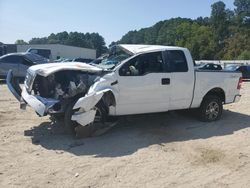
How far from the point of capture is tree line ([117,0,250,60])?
9824 cm

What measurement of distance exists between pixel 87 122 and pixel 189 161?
7.30 feet

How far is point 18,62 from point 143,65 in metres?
12.8

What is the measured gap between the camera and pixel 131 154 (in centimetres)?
709

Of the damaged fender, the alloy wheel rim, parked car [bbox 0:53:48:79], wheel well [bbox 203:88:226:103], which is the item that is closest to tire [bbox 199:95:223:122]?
the alloy wheel rim

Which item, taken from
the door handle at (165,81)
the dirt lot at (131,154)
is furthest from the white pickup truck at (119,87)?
the dirt lot at (131,154)

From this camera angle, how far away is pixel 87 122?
306 inches

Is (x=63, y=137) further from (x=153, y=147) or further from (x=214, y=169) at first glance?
(x=214, y=169)

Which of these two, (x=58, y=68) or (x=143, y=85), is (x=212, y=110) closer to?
(x=143, y=85)

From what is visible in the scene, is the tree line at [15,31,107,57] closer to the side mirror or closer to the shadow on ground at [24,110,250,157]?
the shadow on ground at [24,110,250,157]

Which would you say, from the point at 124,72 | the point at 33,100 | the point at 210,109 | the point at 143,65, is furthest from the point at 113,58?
the point at 210,109

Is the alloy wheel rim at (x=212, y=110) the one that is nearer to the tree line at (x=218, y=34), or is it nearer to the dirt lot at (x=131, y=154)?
the dirt lot at (x=131, y=154)

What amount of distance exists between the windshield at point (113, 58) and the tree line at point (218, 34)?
253ft

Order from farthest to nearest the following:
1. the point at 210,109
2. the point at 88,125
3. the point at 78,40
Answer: the point at 78,40 < the point at 210,109 < the point at 88,125

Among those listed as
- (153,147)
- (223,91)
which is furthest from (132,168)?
(223,91)
